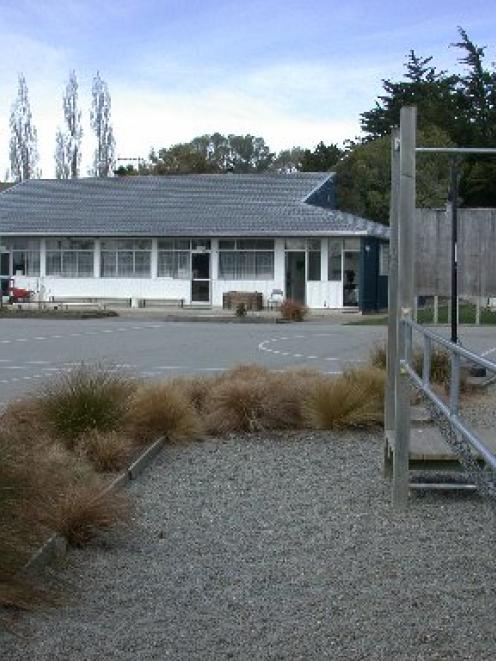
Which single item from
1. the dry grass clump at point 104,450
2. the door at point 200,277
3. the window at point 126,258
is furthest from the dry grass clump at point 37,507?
the window at point 126,258

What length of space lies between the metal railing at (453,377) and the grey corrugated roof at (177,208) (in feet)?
105

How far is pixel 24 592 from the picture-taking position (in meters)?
5.30

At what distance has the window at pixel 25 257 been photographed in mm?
45531

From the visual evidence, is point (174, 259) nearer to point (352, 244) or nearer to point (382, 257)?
point (352, 244)

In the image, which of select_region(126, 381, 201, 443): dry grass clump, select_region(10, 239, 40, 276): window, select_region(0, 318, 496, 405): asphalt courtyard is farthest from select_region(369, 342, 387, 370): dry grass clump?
select_region(10, 239, 40, 276): window

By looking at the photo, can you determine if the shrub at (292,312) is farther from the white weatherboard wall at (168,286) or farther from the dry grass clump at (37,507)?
the dry grass clump at (37,507)

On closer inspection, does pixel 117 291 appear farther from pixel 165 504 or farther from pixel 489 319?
pixel 165 504

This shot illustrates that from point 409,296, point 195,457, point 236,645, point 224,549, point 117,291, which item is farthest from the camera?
point 117,291

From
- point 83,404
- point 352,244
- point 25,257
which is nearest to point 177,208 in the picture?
point 25,257

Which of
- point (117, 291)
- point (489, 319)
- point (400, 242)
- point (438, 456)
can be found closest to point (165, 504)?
point (438, 456)

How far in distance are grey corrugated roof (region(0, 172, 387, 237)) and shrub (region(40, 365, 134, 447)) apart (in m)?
30.1

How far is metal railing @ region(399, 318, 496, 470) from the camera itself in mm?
4304

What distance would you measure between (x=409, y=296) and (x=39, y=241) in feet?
127

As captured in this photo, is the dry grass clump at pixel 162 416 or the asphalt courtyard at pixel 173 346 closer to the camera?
the dry grass clump at pixel 162 416
